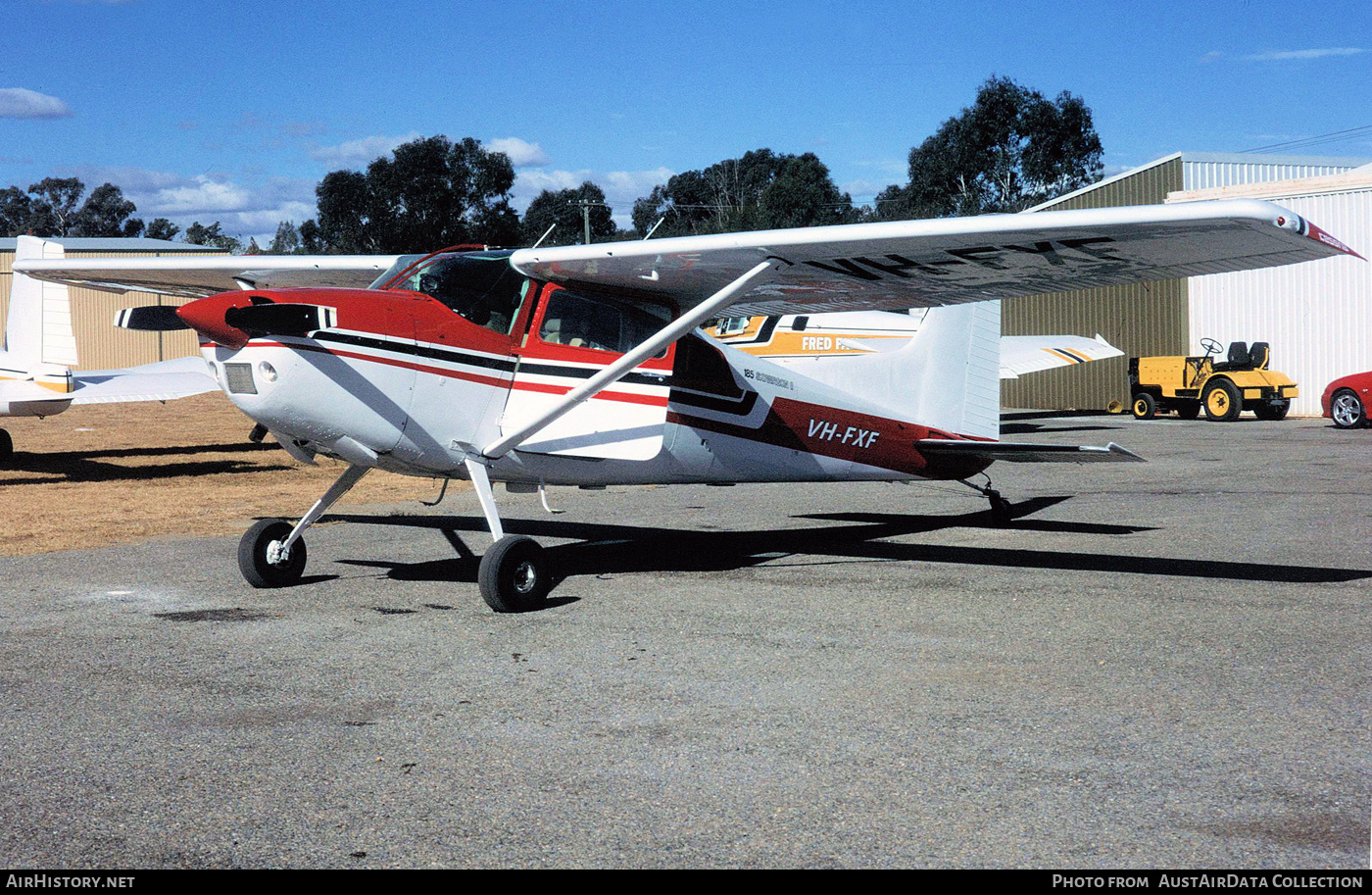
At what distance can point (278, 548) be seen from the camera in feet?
26.3

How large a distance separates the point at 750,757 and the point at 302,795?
1585 millimetres

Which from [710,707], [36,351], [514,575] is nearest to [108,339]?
[36,351]

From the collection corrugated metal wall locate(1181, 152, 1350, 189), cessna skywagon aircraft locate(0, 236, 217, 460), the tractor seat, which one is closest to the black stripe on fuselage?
cessna skywagon aircraft locate(0, 236, 217, 460)

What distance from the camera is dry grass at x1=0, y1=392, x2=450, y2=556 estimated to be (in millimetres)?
11492

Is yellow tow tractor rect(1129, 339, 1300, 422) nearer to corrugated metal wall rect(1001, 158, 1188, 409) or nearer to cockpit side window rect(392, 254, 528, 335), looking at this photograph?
corrugated metal wall rect(1001, 158, 1188, 409)

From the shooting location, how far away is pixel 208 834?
11.7ft

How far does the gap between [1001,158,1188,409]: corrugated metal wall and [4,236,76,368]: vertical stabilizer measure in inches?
907

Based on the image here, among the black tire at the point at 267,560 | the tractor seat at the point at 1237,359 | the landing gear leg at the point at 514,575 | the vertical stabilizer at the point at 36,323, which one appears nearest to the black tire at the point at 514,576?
the landing gear leg at the point at 514,575

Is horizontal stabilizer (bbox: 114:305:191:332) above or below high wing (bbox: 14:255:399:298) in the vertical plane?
below

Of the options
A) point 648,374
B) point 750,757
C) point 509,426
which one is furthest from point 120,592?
point 750,757

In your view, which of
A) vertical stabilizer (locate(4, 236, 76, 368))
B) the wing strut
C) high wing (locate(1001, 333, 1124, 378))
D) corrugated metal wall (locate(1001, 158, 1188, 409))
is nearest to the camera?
the wing strut

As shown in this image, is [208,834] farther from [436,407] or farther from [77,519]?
[77,519]

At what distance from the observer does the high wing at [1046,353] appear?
25016mm

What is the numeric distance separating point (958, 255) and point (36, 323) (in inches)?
557
